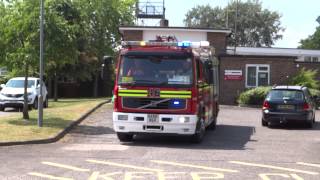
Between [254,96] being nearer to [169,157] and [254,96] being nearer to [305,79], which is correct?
[305,79]

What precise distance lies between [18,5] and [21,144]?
6507 mm

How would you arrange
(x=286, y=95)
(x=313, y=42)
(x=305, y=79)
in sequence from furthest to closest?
(x=313, y=42)
(x=305, y=79)
(x=286, y=95)

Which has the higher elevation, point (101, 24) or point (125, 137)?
point (101, 24)

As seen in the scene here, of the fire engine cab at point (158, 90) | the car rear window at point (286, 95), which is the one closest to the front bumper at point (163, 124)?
the fire engine cab at point (158, 90)

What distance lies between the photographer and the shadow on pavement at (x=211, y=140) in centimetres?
1658

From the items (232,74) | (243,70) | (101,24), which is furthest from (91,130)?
(101,24)

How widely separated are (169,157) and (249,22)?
8511cm

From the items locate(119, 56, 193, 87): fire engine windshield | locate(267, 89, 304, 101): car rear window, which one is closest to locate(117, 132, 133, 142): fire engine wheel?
locate(119, 56, 193, 87): fire engine windshield

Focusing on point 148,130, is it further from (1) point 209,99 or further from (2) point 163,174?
(2) point 163,174

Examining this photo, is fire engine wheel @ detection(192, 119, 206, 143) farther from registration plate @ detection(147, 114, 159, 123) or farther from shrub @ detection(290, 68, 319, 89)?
shrub @ detection(290, 68, 319, 89)

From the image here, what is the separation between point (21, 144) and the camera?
15906 mm

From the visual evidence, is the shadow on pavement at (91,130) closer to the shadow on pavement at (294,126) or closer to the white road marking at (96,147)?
the white road marking at (96,147)

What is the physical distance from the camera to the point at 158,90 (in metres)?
16.3

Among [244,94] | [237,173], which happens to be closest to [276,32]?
[244,94]
